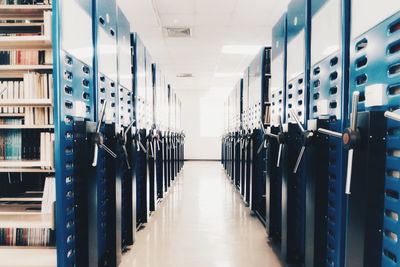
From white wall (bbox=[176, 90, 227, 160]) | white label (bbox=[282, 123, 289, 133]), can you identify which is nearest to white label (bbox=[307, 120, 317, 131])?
white label (bbox=[282, 123, 289, 133])

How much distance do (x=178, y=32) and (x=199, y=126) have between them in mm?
7094

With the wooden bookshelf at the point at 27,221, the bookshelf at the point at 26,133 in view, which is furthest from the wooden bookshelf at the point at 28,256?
the wooden bookshelf at the point at 27,221

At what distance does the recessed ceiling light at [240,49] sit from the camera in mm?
6770

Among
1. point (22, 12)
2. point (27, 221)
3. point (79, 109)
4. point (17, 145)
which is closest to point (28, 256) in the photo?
point (27, 221)

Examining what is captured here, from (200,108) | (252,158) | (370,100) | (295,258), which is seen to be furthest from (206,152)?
(370,100)

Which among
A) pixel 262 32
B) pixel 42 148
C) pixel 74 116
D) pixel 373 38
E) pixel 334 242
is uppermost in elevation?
pixel 262 32

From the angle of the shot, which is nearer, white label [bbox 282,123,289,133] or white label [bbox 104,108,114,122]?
white label [bbox 282,123,289,133]

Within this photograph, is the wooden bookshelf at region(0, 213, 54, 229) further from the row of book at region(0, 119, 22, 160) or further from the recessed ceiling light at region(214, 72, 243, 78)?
the recessed ceiling light at region(214, 72, 243, 78)

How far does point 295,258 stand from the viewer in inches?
89.5

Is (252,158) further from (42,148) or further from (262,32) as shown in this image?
(262,32)

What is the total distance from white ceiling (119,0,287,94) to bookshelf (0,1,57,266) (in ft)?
9.03

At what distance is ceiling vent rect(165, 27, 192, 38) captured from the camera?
18.6ft

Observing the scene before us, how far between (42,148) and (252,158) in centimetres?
247

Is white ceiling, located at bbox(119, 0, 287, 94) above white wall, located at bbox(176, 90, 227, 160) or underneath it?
above
